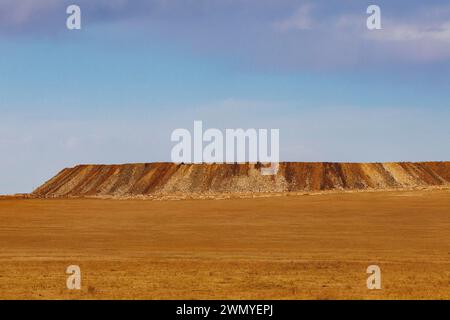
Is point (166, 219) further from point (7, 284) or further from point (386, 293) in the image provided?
point (386, 293)

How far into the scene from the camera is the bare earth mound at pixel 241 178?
369 ft

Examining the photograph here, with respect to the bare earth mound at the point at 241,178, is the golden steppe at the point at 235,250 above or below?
above

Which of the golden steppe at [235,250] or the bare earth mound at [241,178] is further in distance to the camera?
the bare earth mound at [241,178]

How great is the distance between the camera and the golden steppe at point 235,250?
19781 millimetres

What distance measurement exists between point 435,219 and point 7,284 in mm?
31447

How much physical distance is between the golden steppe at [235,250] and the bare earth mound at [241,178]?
172 feet

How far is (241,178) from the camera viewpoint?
115250 mm

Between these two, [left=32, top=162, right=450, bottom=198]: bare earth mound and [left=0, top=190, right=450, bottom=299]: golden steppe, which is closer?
[left=0, top=190, right=450, bottom=299]: golden steppe

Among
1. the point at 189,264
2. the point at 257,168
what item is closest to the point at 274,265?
the point at 189,264

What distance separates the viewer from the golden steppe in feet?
64.9

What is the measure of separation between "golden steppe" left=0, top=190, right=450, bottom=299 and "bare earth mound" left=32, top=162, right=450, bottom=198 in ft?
172

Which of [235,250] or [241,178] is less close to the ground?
[235,250]

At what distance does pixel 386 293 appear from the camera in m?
18.9

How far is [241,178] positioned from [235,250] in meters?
84.5
